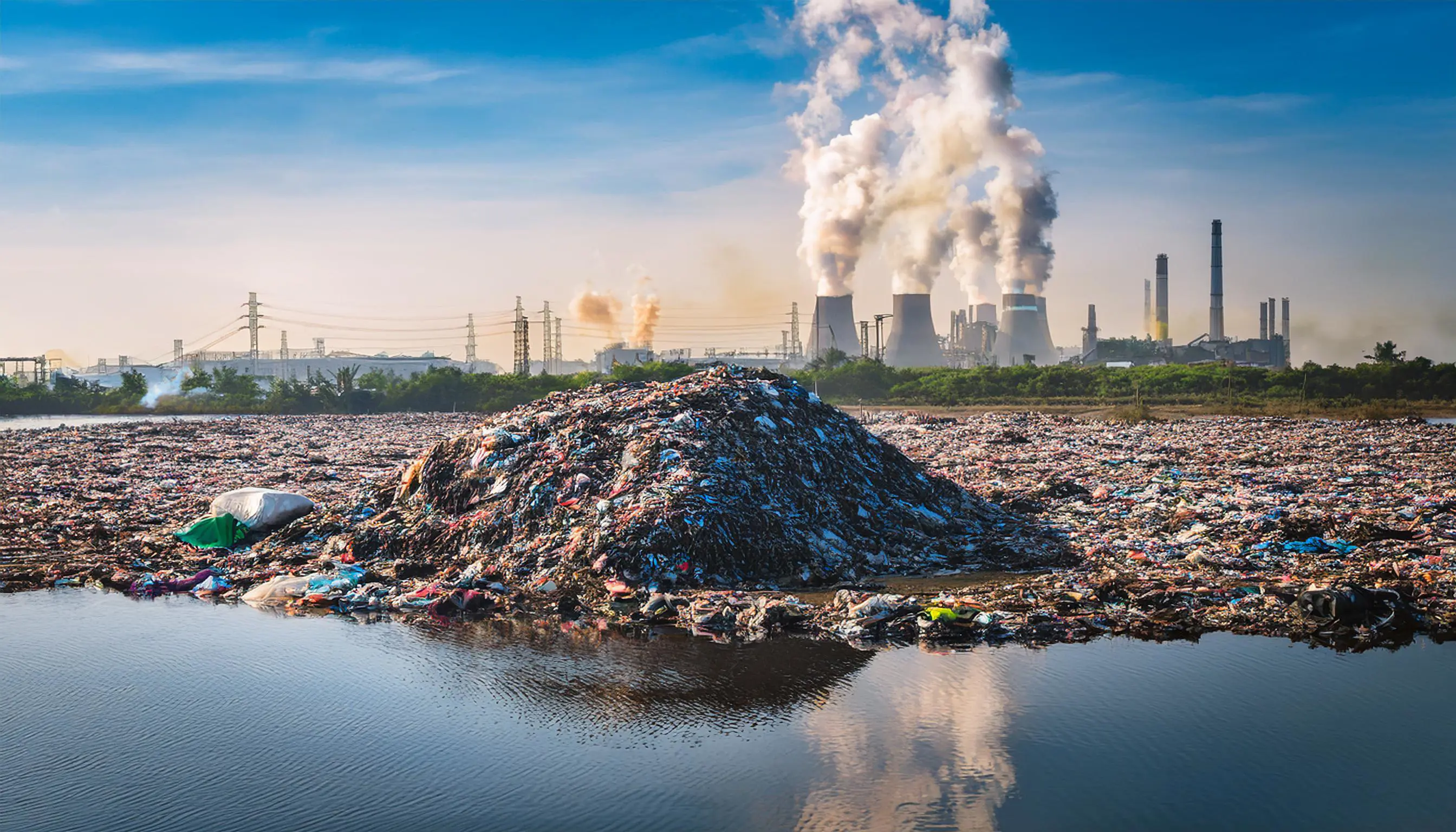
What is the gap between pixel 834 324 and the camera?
231 feet

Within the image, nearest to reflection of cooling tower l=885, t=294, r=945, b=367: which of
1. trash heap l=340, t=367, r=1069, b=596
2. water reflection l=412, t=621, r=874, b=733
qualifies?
trash heap l=340, t=367, r=1069, b=596

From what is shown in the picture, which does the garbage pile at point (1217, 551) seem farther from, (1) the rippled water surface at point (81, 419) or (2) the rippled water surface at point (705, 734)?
(1) the rippled water surface at point (81, 419)

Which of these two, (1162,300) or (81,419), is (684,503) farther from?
(1162,300)

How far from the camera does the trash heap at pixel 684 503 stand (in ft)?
28.6

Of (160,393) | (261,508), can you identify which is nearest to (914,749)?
(261,508)

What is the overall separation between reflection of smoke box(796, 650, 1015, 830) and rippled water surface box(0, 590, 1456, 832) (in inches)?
0.7

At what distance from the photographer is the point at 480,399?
159 ft

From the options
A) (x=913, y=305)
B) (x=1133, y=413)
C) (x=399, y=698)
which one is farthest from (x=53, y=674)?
(x=913, y=305)

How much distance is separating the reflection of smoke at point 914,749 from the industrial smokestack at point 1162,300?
79.7m

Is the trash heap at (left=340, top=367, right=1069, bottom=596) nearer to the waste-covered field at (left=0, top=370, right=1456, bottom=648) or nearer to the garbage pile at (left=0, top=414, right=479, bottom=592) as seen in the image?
the waste-covered field at (left=0, top=370, right=1456, bottom=648)

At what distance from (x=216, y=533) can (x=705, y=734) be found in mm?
7399

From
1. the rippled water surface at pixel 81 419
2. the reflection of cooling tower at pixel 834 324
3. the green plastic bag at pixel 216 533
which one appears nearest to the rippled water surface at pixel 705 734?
the green plastic bag at pixel 216 533

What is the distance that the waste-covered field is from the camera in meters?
7.56

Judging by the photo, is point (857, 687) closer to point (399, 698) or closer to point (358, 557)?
point (399, 698)
